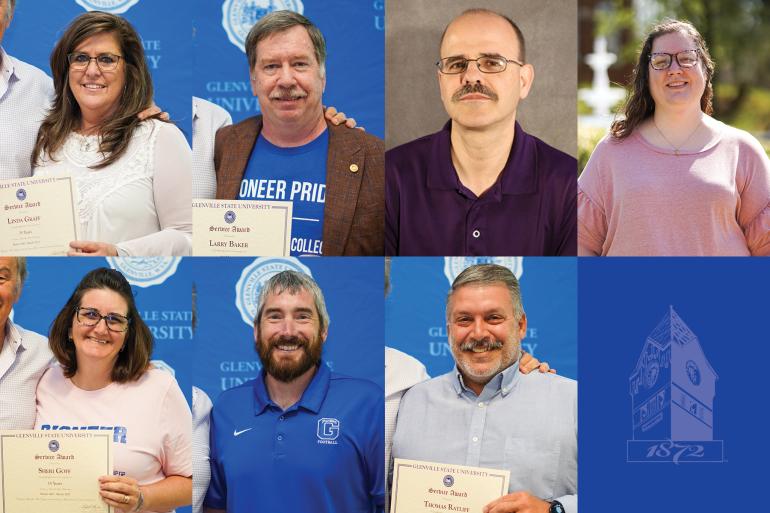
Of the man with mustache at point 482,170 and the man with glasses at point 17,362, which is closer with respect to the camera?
the man with mustache at point 482,170

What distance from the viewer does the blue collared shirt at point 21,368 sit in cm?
394

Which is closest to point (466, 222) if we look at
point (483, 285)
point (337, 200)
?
point (483, 285)

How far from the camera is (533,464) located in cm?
383

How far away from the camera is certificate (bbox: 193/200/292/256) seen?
12.7 ft

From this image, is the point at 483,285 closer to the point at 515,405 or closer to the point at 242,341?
the point at 515,405

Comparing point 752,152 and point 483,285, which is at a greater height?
point 752,152

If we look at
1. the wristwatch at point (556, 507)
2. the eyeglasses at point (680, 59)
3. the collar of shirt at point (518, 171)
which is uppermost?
the eyeglasses at point (680, 59)

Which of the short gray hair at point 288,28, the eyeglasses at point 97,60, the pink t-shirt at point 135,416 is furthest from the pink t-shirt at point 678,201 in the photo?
the eyeglasses at point 97,60

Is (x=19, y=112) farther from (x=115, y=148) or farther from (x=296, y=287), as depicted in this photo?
(x=296, y=287)

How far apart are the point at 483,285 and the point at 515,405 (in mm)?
463

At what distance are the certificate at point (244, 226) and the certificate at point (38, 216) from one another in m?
0.48

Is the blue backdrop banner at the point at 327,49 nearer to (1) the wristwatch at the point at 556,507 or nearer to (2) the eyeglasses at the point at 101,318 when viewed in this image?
(2) the eyeglasses at the point at 101,318

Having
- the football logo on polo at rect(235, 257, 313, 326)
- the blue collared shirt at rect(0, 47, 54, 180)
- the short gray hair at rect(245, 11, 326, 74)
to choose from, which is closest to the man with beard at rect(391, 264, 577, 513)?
the football logo on polo at rect(235, 257, 313, 326)

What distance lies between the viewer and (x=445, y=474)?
384 centimetres
